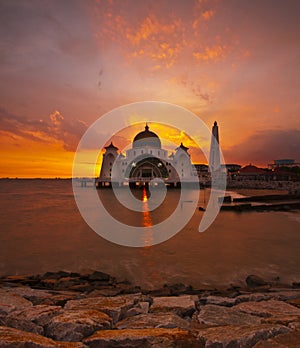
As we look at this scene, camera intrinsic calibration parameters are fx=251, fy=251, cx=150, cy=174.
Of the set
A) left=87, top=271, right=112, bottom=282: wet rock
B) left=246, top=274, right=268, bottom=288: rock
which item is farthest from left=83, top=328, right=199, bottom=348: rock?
left=246, top=274, right=268, bottom=288: rock

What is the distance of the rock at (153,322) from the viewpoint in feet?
13.2

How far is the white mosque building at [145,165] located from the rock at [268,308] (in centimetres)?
6456

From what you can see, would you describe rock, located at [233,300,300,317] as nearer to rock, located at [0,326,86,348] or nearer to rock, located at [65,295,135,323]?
rock, located at [65,295,135,323]

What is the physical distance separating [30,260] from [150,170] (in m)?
62.4

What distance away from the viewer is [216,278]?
27.9 feet

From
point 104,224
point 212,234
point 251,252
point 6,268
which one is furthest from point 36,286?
point 104,224

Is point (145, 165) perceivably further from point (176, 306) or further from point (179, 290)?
point (176, 306)

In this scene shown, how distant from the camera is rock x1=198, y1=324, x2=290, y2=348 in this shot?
333 centimetres

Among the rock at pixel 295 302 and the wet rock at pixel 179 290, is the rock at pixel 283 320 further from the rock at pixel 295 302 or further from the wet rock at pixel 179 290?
the wet rock at pixel 179 290

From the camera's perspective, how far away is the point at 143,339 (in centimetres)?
342

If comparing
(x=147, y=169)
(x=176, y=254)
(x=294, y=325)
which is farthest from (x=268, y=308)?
(x=147, y=169)

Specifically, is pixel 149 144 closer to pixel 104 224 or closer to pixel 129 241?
pixel 104 224

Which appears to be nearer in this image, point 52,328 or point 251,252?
point 52,328

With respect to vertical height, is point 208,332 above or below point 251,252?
above
